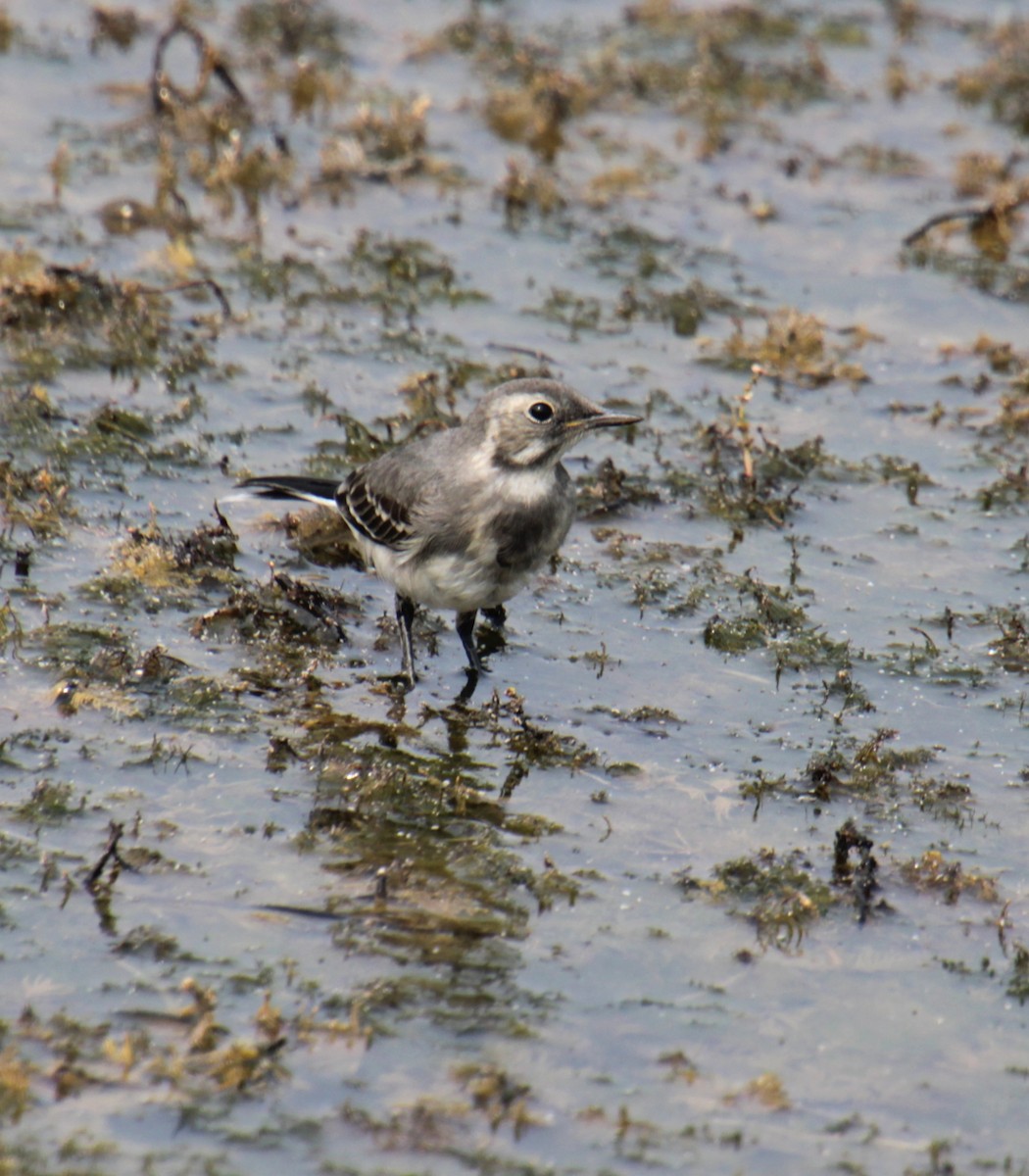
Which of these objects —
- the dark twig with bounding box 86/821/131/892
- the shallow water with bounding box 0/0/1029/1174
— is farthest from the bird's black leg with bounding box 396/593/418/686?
the dark twig with bounding box 86/821/131/892

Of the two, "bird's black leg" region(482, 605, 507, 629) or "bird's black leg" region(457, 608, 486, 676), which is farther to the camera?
"bird's black leg" region(482, 605, 507, 629)

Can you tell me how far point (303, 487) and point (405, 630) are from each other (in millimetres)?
1353

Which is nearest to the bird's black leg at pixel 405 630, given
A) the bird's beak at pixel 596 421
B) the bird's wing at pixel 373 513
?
the bird's wing at pixel 373 513

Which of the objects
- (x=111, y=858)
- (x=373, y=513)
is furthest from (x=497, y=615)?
(x=111, y=858)

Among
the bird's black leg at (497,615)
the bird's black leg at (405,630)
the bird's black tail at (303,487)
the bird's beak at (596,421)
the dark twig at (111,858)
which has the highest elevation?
the bird's black tail at (303,487)

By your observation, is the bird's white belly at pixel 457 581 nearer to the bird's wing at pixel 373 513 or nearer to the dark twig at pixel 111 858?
the bird's wing at pixel 373 513

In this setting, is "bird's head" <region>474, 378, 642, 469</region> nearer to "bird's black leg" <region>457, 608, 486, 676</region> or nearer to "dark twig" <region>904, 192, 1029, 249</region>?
"bird's black leg" <region>457, 608, 486, 676</region>

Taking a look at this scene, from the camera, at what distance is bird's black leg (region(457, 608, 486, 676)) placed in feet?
30.3

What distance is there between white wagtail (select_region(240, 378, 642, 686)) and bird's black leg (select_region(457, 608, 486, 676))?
0.01 metres

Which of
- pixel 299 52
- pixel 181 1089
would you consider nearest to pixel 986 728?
pixel 181 1089

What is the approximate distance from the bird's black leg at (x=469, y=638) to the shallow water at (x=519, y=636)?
0.72 feet

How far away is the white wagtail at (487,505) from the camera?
8.70 metres

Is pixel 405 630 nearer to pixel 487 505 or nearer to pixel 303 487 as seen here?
pixel 487 505

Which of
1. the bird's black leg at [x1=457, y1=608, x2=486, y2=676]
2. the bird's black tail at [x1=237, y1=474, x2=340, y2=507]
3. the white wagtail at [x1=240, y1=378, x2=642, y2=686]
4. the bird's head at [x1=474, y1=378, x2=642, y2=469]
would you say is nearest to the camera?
the white wagtail at [x1=240, y1=378, x2=642, y2=686]
